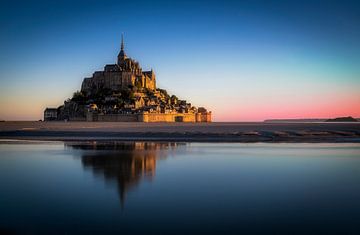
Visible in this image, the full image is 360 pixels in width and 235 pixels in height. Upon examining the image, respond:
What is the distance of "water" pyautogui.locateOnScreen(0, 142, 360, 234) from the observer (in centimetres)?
650

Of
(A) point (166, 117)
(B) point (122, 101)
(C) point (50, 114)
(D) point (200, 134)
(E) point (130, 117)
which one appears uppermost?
(B) point (122, 101)

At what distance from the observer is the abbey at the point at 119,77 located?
3851 inches

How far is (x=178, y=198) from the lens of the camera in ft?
28.5

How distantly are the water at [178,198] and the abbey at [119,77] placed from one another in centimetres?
8433

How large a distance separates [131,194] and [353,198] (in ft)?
18.8

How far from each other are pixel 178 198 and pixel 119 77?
301 ft

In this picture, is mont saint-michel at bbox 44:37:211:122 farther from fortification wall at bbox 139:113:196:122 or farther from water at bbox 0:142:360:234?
water at bbox 0:142:360:234

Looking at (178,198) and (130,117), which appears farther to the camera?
(130,117)

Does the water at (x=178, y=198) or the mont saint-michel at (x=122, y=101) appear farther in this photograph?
the mont saint-michel at (x=122, y=101)

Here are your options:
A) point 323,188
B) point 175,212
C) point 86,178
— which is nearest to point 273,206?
point 175,212

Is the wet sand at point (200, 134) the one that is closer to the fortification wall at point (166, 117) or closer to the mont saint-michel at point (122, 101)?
the fortification wall at point (166, 117)

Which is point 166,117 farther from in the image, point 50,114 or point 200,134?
point 200,134

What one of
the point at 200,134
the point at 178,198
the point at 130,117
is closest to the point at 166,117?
the point at 130,117

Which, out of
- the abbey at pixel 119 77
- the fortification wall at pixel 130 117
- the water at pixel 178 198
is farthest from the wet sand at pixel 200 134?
the abbey at pixel 119 77
